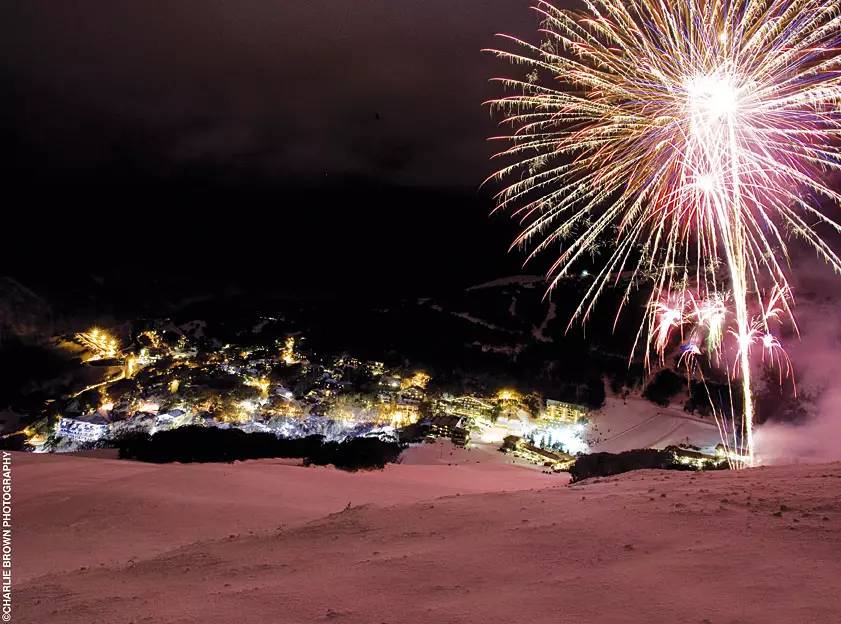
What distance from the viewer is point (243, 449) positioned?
79.3 feet

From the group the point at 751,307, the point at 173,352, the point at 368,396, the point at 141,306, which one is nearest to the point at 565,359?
the point at 368,396

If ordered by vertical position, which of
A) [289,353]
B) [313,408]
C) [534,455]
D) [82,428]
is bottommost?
[82,428]

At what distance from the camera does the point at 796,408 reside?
132 ft

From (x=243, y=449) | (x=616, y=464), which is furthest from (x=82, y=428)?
(x=616, y=464)

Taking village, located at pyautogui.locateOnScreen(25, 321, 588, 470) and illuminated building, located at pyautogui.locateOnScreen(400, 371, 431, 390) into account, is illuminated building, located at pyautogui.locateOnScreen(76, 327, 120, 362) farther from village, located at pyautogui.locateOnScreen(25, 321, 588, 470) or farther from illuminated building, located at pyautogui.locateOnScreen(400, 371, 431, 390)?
illuminated building, located at pyautogui.locateOnScreen(400, 371, 431, 390)

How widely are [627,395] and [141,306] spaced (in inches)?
3623

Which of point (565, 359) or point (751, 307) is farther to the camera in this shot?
point (751, 307)

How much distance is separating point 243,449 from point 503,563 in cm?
2160

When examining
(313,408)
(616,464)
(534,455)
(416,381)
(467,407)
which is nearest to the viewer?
(616,464)

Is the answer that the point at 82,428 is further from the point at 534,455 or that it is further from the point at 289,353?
the point at 534,455

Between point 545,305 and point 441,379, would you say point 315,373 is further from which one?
point 545,305

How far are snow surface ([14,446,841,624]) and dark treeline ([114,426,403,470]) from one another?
10.5 metres

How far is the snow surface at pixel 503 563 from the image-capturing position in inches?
154

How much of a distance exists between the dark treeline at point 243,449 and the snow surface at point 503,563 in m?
10.5
